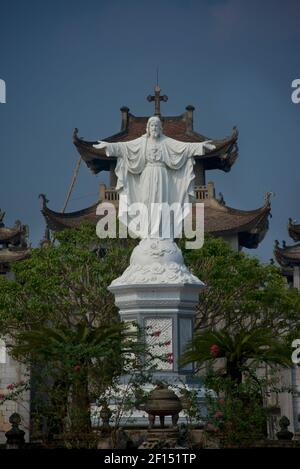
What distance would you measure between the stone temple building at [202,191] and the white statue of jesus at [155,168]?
24.7m

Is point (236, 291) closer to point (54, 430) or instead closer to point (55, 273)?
point (55, 273)

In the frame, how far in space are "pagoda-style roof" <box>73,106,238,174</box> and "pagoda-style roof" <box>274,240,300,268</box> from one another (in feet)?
21.1

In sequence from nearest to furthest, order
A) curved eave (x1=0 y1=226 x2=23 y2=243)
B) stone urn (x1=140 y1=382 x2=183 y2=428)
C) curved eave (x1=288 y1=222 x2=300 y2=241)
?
stone urn (x1=140 y1=382 x2=183 y2=428), curved eave (x1=288 y1=222 x2=300 y2=241), curved eave (x1=0 y1=226 x2=23 y2=243)

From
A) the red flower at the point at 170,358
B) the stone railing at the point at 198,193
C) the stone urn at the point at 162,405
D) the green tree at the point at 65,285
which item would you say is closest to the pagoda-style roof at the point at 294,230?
the stone railing at the point at 198,193

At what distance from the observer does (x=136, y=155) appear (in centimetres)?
2409

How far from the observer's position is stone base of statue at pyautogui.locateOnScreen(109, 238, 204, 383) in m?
22.5

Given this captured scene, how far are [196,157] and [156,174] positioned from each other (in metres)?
29.7

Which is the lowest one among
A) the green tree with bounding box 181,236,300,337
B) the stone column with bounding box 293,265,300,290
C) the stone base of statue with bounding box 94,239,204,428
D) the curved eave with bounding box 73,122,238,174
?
the stone base of statue with bounding box 94,239,204,428

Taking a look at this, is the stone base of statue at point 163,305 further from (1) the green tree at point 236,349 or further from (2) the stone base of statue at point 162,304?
(1) the green tree at point 236,349

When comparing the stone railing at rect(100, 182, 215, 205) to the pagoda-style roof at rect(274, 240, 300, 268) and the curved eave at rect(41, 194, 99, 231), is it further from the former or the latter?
the pagoda-style roof at rect(274, 240, 300, 268)

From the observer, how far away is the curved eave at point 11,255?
48094 millimetres

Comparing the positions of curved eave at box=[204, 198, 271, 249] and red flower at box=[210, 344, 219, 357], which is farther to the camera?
curved eave at box=[204, 198, 271, 249]

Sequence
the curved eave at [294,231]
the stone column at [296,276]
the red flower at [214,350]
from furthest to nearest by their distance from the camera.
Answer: the stone column at [296,276] → the curved eave at [294,231] → the red flower at [214,350]

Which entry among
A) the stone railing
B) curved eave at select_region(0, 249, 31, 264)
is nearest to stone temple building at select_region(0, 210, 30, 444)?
curved eave at select_region(0, 249, 31, 264)
